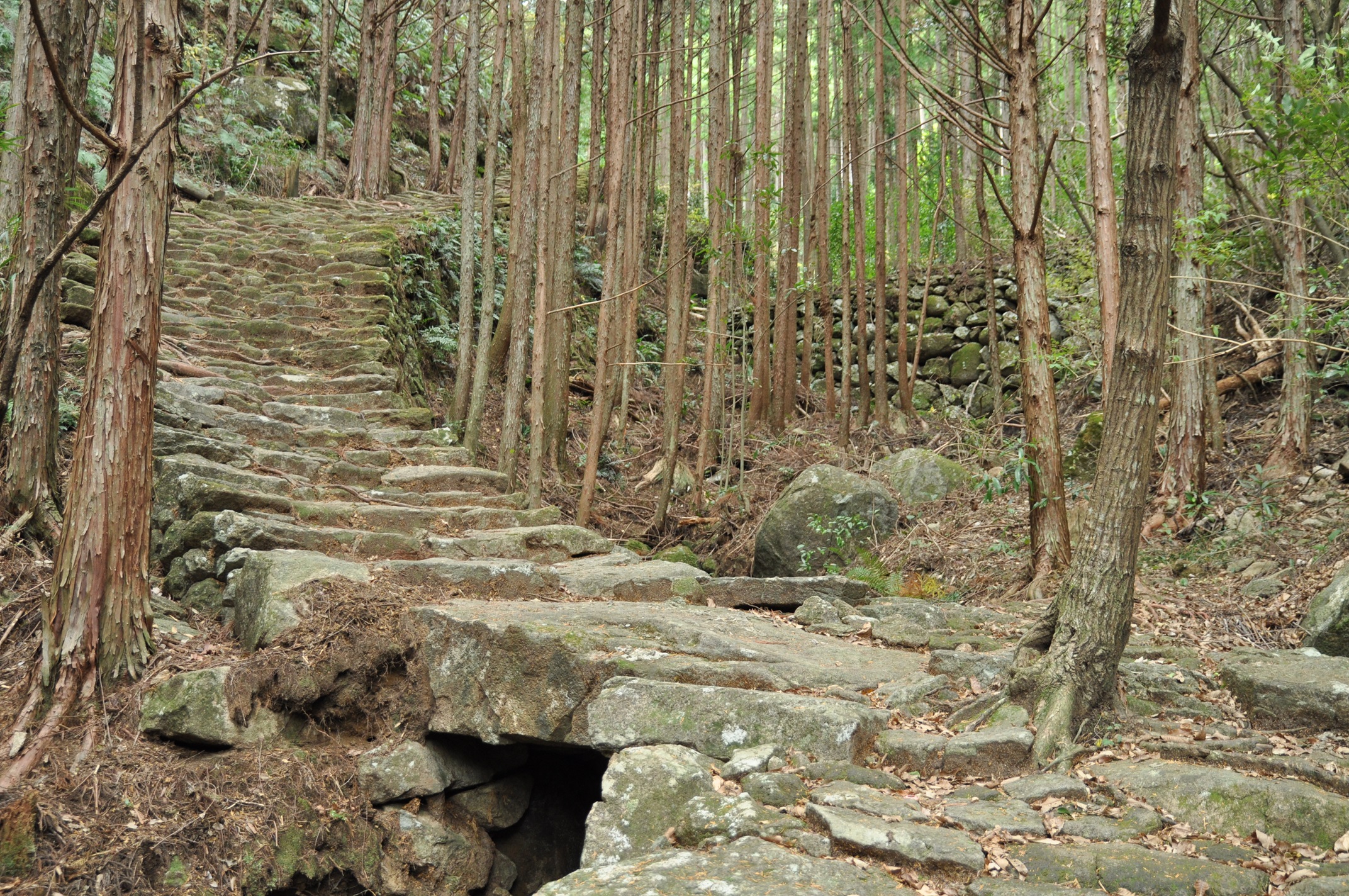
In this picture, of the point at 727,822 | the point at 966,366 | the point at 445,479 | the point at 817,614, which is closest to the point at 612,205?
the point at 445,479

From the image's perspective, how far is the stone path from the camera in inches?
111

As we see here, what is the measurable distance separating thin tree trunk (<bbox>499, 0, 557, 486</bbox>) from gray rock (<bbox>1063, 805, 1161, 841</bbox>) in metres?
6.04

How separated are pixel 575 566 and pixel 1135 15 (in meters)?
9.14

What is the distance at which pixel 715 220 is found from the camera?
880 centimetres

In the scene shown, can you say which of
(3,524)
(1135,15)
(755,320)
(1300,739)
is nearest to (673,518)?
(755,320)

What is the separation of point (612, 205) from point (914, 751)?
5.61 m

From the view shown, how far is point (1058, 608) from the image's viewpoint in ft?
12.6

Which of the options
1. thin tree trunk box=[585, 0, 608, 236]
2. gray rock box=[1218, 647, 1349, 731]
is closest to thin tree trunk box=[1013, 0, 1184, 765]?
gray rock box=[1218, 647, 1349, 731]

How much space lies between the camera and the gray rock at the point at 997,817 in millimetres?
2916

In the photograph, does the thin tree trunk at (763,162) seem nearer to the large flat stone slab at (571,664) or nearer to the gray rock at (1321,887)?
the large flat stone slab at (571,664)

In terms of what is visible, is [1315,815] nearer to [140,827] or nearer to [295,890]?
[295,890]

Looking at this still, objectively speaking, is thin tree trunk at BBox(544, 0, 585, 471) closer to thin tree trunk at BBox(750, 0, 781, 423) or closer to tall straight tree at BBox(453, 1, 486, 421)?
tall straight tree at BBox(453, 1, 486, 421)

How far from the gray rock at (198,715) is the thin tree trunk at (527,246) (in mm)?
4135

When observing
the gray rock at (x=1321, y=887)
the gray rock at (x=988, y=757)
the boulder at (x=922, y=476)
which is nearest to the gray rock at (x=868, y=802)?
the gray rock at (x=988, y=757)
